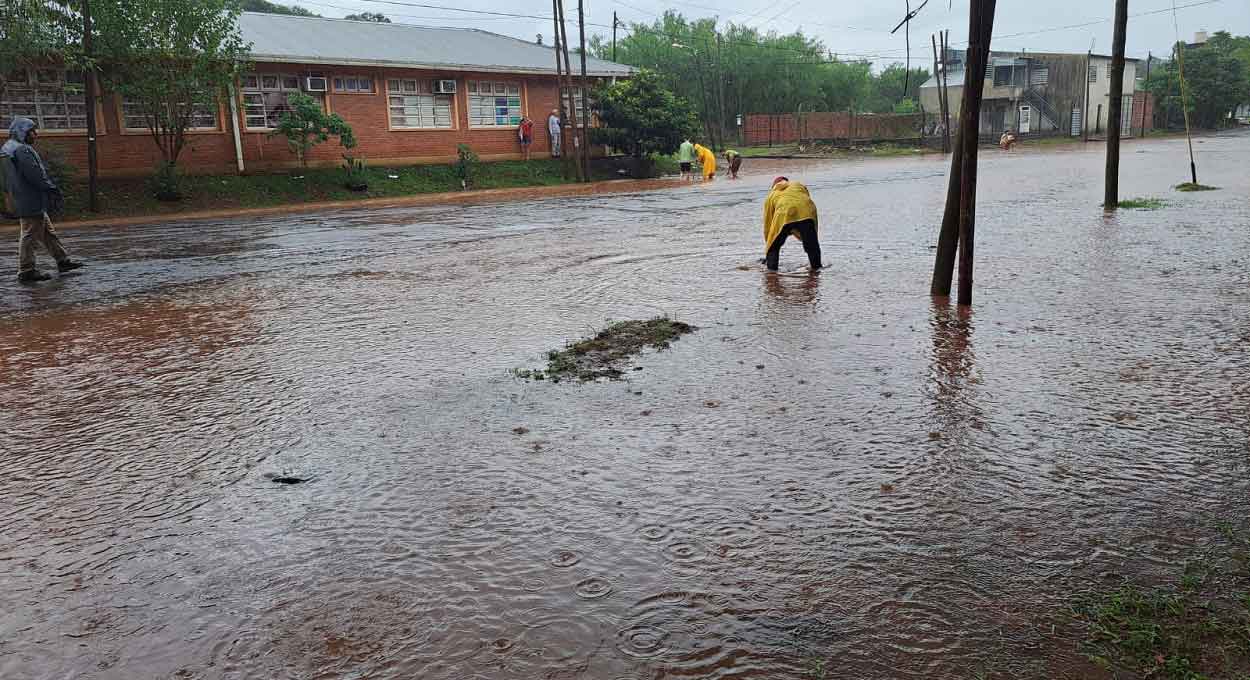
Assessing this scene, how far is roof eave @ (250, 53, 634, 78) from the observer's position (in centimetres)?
2469

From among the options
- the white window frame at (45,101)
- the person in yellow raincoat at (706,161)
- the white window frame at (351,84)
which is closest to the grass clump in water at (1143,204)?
the person in yellow raincoat at (706,161)

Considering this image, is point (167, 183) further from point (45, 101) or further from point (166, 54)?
point (45, 101)

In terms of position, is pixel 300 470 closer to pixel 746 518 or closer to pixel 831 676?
pixel 746 518

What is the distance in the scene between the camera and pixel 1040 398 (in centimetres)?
490

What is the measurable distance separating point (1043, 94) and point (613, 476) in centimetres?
6450

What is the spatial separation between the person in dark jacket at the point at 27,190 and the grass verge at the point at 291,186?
10786mm

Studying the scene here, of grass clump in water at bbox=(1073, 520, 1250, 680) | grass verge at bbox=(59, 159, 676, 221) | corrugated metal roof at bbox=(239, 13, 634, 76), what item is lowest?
grass clump in water at bbox=(1073, 520, 1250, 680)

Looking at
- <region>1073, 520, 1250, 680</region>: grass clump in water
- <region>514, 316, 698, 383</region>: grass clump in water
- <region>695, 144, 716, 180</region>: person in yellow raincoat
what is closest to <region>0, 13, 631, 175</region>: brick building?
<region>695, 144, 716, 180</region>: person in yellow raincoat

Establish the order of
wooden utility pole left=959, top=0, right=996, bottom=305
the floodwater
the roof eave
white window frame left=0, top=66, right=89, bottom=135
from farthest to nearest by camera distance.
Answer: the roof eave, white window frame left=0, top=66, right=89, bottom=135, wooden utility pole left=959, top=0, right=996, bottom=305, the floodwater

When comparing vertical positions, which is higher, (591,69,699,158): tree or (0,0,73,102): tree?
(0,0,73,102): tree

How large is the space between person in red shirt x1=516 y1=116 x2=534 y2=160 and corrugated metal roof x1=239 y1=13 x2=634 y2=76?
1.68 meters

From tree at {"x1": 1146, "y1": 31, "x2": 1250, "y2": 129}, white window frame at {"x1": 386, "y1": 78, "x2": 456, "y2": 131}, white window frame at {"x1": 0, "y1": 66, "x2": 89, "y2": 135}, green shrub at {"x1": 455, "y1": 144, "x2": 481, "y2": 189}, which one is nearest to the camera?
white window frame at {"x1": 0, "y1": 66, "x2": 89, "y2": 135}

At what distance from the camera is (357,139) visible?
2784 cm

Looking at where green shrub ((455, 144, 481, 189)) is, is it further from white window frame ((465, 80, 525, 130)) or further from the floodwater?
the floodwater
